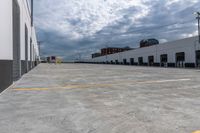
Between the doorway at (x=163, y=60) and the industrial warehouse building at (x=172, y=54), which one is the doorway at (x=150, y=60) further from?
the doorway at (x=163, y=60)

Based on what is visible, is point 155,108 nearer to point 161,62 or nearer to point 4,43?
point 4,43

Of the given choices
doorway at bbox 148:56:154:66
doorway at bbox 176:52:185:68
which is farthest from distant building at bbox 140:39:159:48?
doorway at bbox 176:52:185:68

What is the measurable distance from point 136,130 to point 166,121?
998mm

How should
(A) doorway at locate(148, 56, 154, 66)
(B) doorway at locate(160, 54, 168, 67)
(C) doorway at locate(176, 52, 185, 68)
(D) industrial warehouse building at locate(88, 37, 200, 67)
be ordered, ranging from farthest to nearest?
(A) doorway at locate(148, 56, 154, 66) → (B) doorway at locate(160, 54, 168, 67) → (C) doorway at locate(176, 52, 185, 68) → (D) industrial warehouse building at locate(88, 37, 200, 67)

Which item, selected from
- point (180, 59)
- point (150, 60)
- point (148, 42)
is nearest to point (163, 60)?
point (180, 59)

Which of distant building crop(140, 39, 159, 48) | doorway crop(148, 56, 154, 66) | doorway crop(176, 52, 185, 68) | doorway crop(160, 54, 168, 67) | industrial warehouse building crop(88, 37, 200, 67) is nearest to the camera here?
industrial warehouse building crop(88, 37, 200, 67)

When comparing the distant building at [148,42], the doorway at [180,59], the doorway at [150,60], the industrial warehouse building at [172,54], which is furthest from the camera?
the distant building at [148,42]

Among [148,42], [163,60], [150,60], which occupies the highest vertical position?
[148,42]

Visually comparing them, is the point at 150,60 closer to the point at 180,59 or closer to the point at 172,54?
the point at 172,54

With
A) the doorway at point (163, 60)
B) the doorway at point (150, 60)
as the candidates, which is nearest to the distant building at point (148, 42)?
the doorway at point (150, 60)

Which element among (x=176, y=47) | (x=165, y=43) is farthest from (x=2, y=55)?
(x=165, y=43)

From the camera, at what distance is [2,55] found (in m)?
Result: 9.88

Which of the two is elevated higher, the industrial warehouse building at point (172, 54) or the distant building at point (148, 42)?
the distant building at point (148, 42)

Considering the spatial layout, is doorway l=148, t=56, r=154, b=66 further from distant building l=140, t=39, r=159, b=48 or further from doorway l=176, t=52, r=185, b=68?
distant building l=140, t=39, r=159, b=48
